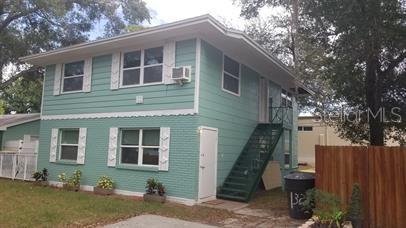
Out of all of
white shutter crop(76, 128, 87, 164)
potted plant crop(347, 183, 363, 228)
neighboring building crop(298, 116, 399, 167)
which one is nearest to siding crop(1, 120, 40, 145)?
white shutter crop(76, 128, 87, 164)

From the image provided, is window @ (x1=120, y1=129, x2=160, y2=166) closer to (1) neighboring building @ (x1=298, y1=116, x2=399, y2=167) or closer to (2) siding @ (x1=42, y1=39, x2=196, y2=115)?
(2) siding @ (x1=42, y1=39, x2=196, y2=115)

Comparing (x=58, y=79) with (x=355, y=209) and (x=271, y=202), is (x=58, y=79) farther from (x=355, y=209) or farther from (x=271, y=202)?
(x=355, y=209)

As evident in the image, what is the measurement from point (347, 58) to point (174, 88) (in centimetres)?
519

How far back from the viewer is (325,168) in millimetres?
8555

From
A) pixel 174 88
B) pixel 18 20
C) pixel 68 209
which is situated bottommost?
pixel 68 209

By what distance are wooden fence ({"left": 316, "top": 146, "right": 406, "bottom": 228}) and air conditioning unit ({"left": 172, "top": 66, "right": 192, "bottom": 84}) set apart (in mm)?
4857

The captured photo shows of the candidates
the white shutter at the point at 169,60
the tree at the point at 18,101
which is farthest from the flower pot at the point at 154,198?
the tree at the point at 18,101

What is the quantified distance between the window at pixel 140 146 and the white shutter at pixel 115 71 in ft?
5.47

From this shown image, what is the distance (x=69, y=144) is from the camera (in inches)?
581

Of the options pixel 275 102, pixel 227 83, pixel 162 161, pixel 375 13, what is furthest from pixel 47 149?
pixel 375 13

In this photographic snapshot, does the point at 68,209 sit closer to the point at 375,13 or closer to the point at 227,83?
the point at 227,83

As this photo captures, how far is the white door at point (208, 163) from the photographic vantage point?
11.5m

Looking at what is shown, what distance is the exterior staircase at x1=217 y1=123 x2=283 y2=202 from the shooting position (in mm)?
12359

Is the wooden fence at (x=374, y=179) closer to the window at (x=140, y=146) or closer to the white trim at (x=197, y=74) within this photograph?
the white trim at (x=197, y=74)
